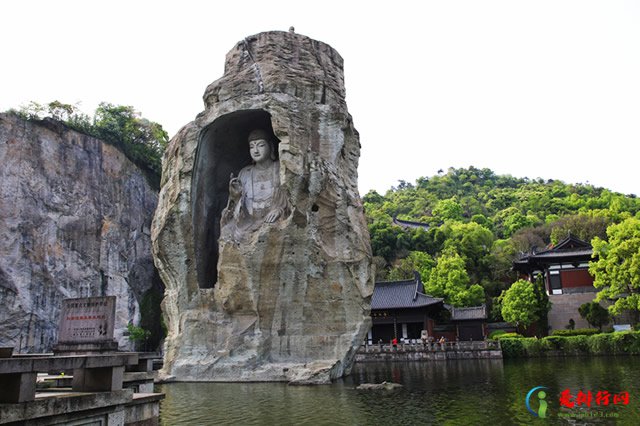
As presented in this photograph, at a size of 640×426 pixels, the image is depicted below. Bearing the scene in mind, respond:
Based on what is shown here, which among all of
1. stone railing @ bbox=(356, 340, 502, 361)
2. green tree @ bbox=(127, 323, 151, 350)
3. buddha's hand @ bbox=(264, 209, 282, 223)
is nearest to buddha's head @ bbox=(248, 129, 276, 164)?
buddha's hand @ bbox=(264, 209, 282, 223)

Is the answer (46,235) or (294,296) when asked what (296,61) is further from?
(46,235)

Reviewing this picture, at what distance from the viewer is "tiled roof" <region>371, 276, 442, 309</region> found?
108 ft

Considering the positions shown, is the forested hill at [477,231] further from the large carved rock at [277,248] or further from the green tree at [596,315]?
the large carved rock at [277,248]

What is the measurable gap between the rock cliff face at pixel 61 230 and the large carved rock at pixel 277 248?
14.6m

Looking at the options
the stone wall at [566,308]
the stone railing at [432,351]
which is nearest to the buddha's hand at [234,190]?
the stone railing at [432,351]

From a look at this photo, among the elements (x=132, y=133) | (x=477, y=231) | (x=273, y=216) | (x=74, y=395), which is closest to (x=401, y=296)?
(x=273, y=216)

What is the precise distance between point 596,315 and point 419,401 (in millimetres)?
22407

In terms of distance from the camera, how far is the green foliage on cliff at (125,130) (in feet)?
126

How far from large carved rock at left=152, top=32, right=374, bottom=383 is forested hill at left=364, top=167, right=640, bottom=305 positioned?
20086mm

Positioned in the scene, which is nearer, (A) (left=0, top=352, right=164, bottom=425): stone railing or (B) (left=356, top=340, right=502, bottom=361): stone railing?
(A) (left=0, top=352, right=164, bottom=425): stone railing

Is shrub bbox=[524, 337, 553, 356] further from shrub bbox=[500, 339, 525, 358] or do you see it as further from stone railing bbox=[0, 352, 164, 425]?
stone railing bbox=[0, 352, 164, 425]

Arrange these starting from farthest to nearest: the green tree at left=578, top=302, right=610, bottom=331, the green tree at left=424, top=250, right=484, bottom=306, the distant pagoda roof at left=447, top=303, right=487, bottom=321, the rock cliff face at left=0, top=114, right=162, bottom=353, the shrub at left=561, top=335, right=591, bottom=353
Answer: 1. the green tree at left=424, top=250, right=484, bottom=306
2. the distant pagoda roof at left=447, top=303, right=487, bottom=321
3. the rock cliff face at left=0, top=114, right=162, bottom=353
4. the green tree at left=578, top=302, right=610, bottom=331
5. the shrub at left=561, top=335, right=591, bottom=353

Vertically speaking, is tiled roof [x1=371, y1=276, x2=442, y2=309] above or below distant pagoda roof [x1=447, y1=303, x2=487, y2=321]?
above

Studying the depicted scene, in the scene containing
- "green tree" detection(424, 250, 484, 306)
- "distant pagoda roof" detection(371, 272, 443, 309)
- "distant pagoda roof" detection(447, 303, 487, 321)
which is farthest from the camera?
"green tree" detection(424, 250, 484, 306)
